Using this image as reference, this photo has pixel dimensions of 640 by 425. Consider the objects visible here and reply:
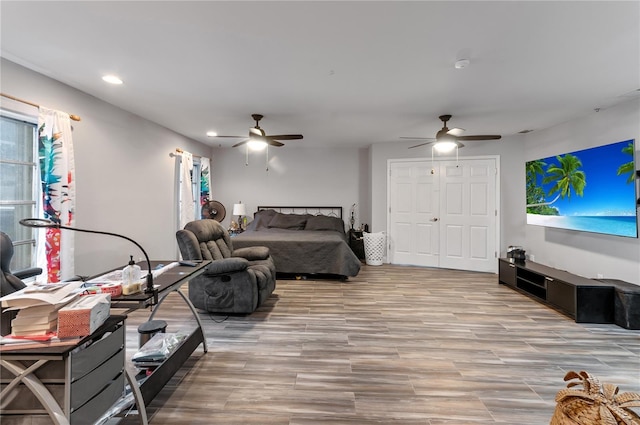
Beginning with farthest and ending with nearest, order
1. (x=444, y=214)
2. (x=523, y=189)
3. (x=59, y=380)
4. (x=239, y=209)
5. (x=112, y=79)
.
→ (x=239, y=209) < (x=444, y=214) < (x=523, y=189) < (x=112, y=79) < (x=59, y=380)

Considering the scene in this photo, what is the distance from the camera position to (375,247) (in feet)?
19.1

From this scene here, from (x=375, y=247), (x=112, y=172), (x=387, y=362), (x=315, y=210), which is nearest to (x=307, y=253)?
(x=375, y=247)

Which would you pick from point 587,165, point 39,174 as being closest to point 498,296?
point 587,165

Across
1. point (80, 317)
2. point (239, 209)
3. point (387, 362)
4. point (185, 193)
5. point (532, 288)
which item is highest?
point (185, 193)

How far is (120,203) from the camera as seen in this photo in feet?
12.5

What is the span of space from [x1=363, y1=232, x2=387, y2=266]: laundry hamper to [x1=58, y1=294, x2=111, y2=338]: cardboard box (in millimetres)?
4960

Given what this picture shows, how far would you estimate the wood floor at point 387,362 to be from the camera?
5.93ft

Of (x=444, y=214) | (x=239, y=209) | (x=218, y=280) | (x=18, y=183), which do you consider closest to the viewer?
(x=18, y=183)

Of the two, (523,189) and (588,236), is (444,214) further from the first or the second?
(588,236)

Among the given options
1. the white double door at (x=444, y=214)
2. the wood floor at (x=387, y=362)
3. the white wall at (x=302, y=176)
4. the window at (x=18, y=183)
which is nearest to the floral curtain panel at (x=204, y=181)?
the white wall at (x=302, y=176)

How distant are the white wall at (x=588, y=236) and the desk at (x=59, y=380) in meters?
4.87

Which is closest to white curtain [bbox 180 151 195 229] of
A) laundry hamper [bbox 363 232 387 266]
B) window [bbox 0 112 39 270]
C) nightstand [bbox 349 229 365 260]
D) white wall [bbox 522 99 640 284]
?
window [bbox 0 112 39 270]

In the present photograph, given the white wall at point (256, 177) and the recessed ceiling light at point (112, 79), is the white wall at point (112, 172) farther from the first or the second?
the recessed ceiling light at point (112, 79)

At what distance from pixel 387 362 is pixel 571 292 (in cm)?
240
